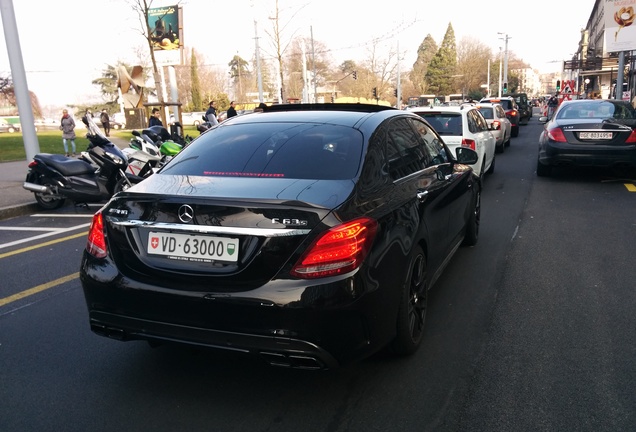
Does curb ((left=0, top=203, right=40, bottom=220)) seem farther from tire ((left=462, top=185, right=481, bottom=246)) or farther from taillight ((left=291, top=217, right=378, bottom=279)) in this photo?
taillight ((left=291, top=217, right=378, bottom=279))

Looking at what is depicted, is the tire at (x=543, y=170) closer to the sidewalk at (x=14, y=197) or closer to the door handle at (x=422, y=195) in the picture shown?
the door handle at (x=422, y=195)

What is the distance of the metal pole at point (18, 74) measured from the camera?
34.8 ft

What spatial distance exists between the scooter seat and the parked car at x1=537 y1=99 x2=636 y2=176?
27.6 feet

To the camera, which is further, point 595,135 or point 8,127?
point 8,127

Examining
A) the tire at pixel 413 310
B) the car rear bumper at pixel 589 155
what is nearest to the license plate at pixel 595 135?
the car rear bumper at pixel 589 155

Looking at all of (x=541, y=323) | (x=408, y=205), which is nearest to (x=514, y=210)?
(x=541, y=323)

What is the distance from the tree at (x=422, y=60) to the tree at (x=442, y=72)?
4.99 feet

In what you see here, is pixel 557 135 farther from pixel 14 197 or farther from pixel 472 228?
pixel 14 197

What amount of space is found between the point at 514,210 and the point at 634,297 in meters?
3.83

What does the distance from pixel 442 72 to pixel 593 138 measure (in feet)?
288

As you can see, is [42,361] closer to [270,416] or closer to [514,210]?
[270,416]

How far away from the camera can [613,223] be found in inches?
284

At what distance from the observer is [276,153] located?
3572 millimetres

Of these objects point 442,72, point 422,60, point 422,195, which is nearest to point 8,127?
point 422,195
